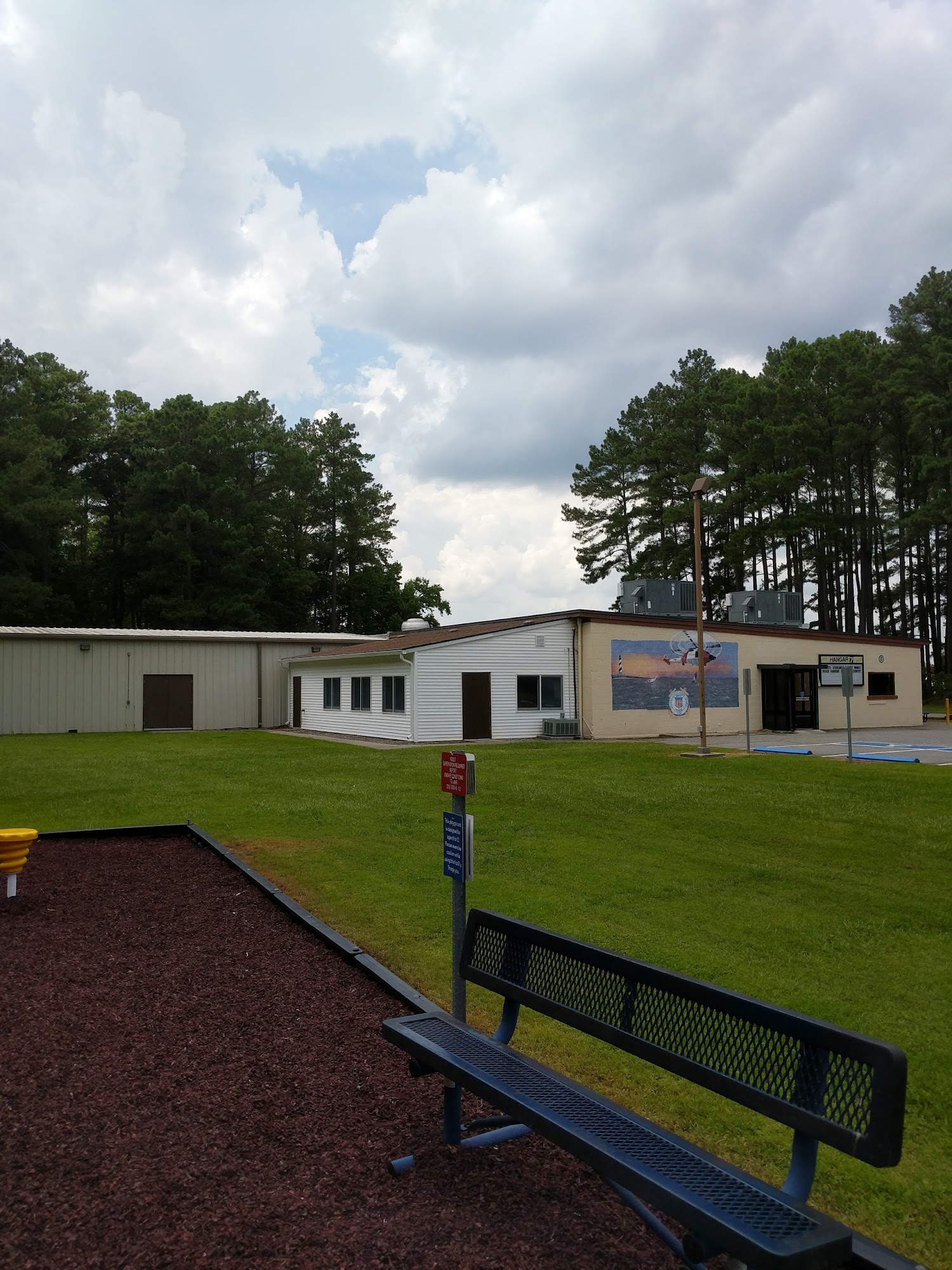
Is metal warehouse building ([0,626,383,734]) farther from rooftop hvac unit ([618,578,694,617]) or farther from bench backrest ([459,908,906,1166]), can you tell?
bench backrest ([459,908,906,1166])

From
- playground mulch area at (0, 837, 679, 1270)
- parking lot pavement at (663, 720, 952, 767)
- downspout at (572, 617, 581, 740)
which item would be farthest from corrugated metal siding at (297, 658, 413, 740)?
playground mulch area at (0, 837, 679, 1270)

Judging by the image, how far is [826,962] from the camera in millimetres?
5758

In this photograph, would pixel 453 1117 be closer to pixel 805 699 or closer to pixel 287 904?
pixel 287 904

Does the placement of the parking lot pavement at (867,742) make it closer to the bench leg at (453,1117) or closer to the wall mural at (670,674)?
the wall mural at (670,674)

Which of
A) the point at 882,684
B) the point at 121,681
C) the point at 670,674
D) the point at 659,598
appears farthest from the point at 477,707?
the point at 882,684

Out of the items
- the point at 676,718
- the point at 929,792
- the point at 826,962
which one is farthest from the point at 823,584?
the point at 826,962

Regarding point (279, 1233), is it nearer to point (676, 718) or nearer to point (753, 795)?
point (753, 795)

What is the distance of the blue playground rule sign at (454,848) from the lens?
4.35 meters

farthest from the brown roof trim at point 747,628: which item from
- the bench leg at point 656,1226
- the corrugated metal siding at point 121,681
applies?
the bench leg at point 656,1226

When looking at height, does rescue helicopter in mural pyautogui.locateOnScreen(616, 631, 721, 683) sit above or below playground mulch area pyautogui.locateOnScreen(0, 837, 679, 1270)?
above

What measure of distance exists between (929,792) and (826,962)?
9.02 meters

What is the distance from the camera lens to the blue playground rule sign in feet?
14.3

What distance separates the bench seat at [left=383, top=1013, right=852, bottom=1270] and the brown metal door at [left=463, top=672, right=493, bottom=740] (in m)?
22.9

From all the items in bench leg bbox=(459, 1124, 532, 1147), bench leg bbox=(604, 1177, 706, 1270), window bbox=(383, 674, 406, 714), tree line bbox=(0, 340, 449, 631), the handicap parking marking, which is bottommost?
bench leg bbox=(459, 1124, 532, 1147)
